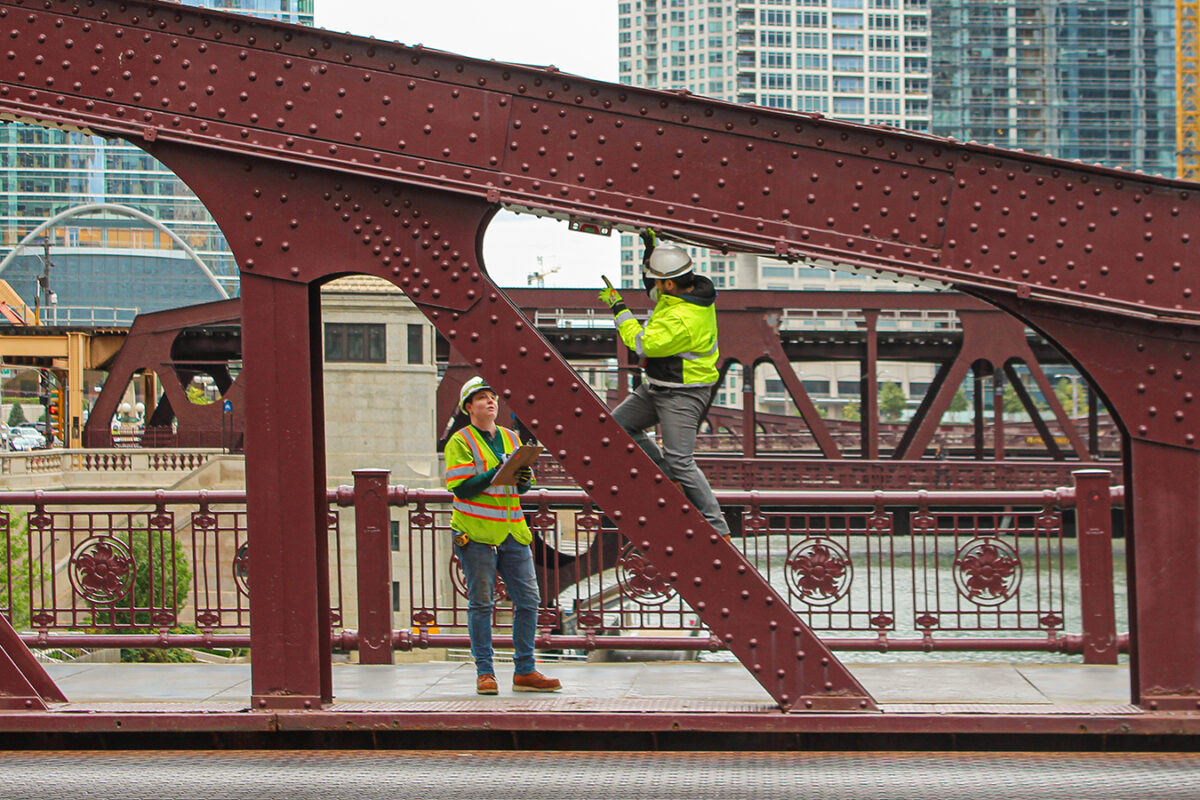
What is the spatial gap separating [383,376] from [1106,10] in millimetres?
152034

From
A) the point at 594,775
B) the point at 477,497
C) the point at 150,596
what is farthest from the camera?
the point at 150,596

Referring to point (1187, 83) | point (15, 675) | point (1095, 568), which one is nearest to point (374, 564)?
point (15, 675)

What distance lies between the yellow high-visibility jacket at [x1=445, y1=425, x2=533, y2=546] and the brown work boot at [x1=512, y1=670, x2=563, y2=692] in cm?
81

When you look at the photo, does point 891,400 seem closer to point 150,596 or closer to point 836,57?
point 836,57

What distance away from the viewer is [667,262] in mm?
6934

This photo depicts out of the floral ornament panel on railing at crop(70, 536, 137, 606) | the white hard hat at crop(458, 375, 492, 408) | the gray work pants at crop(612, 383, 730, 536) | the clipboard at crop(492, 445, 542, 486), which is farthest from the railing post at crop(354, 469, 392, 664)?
the gray work pants at crop(612, 383, 730, 536)

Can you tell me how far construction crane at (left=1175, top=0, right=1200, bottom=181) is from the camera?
149875mm

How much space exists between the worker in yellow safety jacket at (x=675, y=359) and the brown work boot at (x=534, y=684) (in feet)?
4.44

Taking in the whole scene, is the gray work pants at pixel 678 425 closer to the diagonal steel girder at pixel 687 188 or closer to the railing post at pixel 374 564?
the diagonal steel girder at pixel 687 188

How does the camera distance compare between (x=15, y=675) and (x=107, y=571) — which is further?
(x=107, y=571)

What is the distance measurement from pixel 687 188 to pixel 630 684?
120 inches

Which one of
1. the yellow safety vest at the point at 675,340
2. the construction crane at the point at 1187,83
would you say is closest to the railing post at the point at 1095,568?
the yellow safety vest at the point at 675,340

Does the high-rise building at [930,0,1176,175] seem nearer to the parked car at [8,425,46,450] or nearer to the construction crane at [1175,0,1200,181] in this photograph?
the construction crane at [1175,0,1200,181]

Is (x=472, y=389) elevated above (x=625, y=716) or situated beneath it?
elevated above
